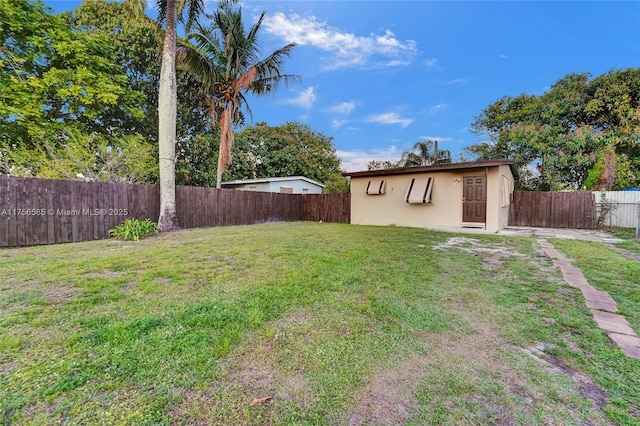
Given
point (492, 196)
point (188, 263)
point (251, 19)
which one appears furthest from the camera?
point (251, 19)

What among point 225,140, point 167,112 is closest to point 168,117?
point 167,112

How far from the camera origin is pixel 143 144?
505 inches

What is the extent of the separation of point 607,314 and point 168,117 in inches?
383

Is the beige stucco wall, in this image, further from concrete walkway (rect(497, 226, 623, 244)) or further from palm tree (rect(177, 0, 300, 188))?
palm tree (rect(177, 0, 300, 188))

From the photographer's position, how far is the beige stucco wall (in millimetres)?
9242

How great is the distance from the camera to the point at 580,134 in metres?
13.0

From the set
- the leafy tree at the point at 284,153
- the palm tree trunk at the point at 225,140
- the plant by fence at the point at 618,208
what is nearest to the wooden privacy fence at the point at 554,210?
the plant by fence at the point at 618,208

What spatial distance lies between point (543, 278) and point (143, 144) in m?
15.2

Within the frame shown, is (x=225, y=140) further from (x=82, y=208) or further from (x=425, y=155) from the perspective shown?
(x=425, y=155)

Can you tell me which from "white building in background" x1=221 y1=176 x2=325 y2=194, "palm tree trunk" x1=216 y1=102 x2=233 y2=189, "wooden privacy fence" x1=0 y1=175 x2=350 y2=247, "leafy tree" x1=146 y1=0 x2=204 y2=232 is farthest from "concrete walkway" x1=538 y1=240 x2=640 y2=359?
"white building in background" x1=221 y1=176 x2=325 y2=194

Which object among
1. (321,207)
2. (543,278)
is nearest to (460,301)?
(543,278)

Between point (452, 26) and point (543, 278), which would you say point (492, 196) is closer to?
point (543, 278)

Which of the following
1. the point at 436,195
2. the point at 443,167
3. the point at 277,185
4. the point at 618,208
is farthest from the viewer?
the point at 277,185

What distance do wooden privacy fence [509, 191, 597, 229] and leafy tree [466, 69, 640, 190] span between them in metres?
2.82
